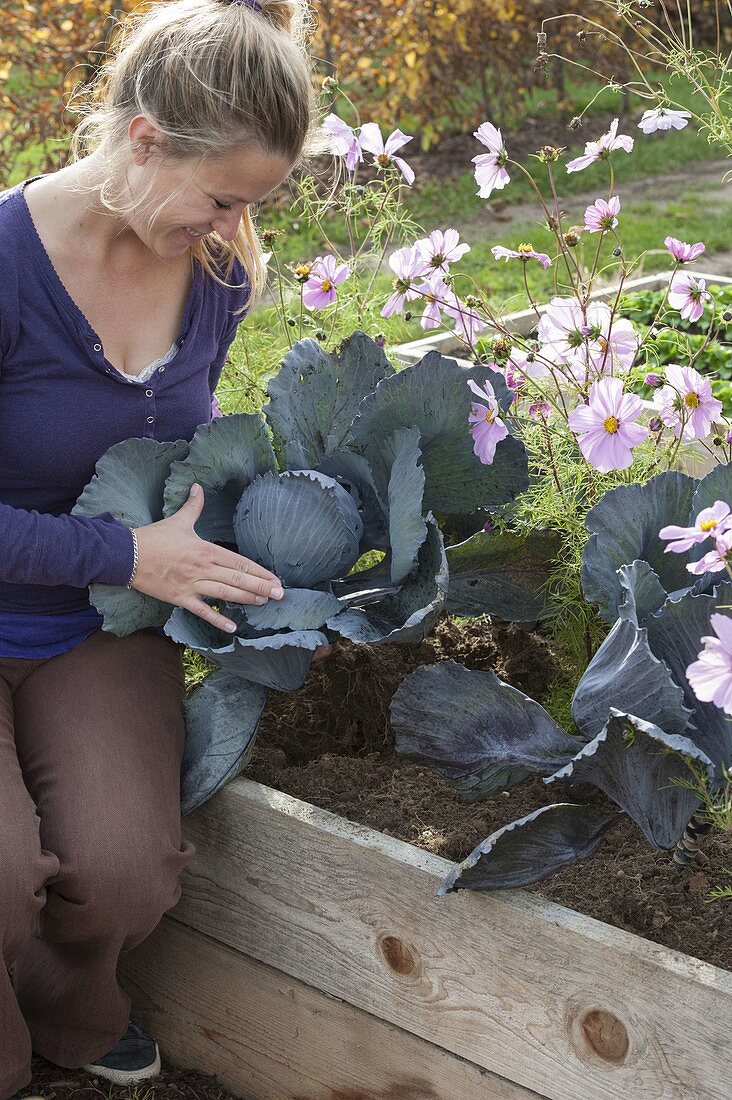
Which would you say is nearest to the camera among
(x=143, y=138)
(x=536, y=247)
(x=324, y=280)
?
(x=143, y=138)

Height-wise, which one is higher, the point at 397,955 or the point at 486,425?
the point at 486,425

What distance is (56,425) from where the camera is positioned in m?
1.73

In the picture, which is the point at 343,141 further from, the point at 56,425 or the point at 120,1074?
the point at 120,1074

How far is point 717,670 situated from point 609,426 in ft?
1.59

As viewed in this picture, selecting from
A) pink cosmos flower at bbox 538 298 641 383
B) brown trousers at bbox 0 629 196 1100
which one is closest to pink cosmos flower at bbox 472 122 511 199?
pink cosmos flower at bbox 538 298 641 383

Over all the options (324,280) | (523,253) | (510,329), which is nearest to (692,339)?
(510,329)

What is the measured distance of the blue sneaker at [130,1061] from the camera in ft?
5.85

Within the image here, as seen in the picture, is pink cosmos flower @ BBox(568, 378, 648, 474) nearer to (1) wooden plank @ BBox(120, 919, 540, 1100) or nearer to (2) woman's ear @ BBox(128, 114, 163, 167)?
(2) woman's ear @ BBox(128, 114, 163, 167)

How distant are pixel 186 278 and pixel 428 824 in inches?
36.2

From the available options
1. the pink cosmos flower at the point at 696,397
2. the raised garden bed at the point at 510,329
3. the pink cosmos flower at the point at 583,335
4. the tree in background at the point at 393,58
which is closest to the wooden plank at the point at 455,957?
the pink cosmos flower at the point at 696,397

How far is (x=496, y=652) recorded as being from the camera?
81.0 inches

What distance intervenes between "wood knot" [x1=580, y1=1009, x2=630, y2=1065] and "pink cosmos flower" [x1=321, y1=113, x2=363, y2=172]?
150 centimetres

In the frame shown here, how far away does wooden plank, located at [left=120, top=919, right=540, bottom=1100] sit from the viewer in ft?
5.17

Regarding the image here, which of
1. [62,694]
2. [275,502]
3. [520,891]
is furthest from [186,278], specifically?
[520,891]
